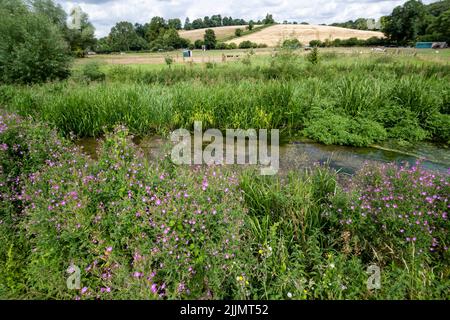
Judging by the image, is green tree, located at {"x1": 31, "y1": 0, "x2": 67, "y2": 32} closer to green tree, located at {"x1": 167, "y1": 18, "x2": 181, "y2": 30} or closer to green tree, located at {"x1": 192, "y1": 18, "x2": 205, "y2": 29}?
green tree, located at {"x1": 167, "y1": 18, "x2": 181, "y2": 30}

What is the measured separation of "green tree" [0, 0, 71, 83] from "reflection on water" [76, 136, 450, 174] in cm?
1161

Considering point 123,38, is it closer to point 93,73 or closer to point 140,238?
point 93,73

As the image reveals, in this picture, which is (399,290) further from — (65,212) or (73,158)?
(73,158)

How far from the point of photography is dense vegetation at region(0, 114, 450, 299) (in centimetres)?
231

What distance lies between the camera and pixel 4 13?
16453 mm

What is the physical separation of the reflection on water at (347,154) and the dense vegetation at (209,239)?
7.91 ft

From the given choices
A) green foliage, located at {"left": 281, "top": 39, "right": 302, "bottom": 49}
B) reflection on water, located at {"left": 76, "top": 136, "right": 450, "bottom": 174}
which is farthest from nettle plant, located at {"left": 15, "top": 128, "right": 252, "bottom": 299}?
green foliage, located at {"left": 281, "top": 39, "right": 302, "bottom": 49}

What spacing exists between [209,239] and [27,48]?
58.9 feet

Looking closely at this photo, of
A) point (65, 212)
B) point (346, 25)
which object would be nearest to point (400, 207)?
point (65, 212)

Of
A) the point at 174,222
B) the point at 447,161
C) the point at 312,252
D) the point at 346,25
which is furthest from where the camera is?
the point at 346,25

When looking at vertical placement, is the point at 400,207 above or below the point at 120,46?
below

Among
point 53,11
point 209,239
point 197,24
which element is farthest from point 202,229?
→ point 197,24

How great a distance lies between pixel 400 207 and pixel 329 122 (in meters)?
4.86

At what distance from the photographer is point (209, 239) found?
2.39 m
